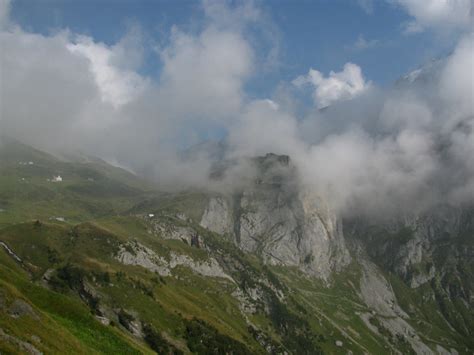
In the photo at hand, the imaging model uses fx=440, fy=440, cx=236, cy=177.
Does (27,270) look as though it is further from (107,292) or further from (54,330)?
(54,330)

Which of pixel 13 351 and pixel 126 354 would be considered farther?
pixel 126 354

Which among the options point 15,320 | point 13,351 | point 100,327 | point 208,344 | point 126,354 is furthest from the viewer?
point 208,344

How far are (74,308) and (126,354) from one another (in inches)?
796

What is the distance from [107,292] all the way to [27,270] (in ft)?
123

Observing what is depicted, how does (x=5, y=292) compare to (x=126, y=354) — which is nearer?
(x=5, y=292)

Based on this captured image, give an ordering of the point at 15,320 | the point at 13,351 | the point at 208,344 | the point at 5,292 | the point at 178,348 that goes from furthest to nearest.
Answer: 1. the point at 208,344
2. the point at 178,348
3. the point at 5,292
4. the point at 15,320
5. the point at 13,351

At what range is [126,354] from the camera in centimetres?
8906

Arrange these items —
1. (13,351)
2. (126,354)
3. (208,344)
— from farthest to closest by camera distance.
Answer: (208,344) → (126,354) → (13,351)

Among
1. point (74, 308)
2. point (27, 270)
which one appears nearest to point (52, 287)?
point (27, 270)

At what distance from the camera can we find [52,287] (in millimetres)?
187750

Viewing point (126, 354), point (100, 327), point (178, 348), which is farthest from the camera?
point (178, 348)

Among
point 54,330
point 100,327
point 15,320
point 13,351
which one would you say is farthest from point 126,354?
point 13,351

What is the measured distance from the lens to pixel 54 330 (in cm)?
7506

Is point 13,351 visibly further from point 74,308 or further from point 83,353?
point 74,308
